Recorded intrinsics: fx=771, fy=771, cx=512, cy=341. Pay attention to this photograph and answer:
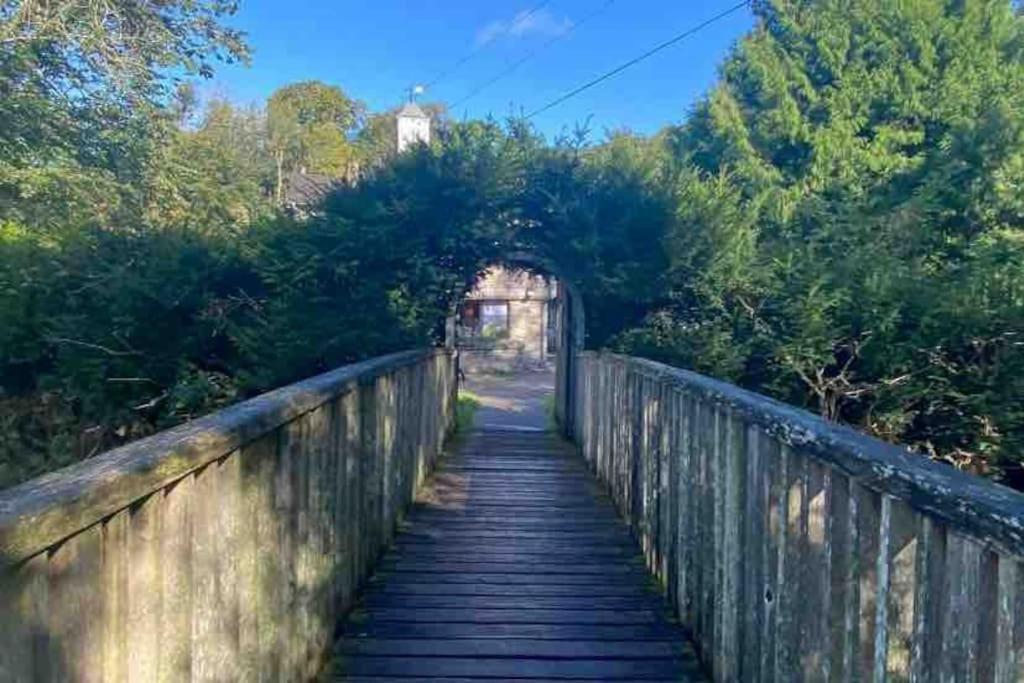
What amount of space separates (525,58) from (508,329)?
8138mm

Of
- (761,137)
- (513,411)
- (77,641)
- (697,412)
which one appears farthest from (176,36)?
(77,641)

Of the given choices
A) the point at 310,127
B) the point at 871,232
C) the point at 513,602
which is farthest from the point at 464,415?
the point at 310,127

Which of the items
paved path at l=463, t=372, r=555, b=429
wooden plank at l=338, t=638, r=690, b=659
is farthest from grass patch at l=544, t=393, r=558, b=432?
wooden plank at l=338, t=638, r=690, b=659

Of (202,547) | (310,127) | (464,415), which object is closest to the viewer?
(202,547)

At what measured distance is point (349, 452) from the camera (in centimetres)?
345

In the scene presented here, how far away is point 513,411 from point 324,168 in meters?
28.0

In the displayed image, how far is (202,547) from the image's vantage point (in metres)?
1.78

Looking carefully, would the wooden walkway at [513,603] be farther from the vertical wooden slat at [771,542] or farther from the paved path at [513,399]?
the paved path at [513,399]

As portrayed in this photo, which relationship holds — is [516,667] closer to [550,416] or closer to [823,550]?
[823,550]

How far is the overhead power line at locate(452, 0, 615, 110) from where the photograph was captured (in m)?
16.3

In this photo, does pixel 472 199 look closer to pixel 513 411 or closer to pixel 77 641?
pixel 513 411

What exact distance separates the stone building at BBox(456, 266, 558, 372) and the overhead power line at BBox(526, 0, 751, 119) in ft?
21.6

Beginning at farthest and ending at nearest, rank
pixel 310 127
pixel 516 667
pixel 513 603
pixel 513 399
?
1. pixel 310 127
2. pixel 513 399
3. pixel 513 603
4. pixel 516 667

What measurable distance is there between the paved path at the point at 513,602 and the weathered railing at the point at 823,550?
241mm
